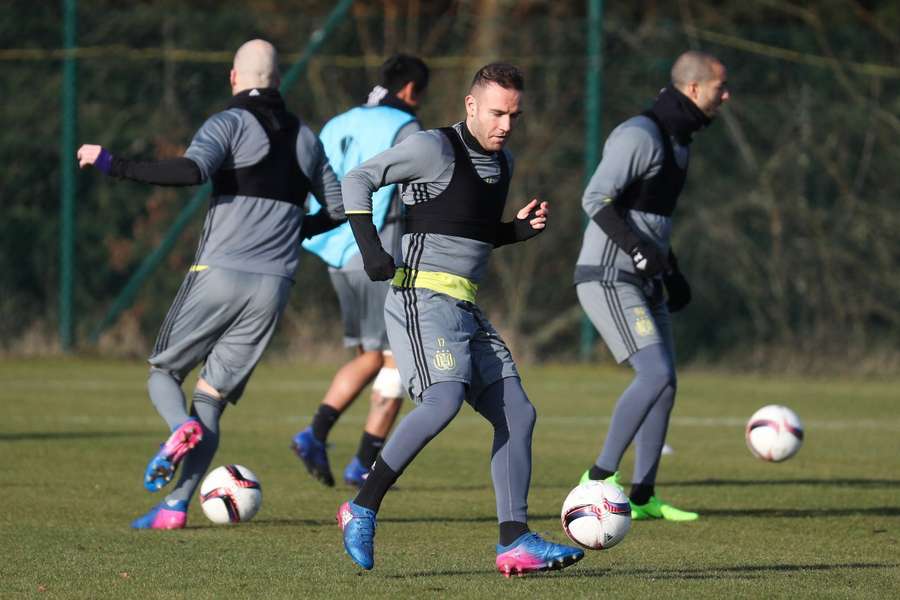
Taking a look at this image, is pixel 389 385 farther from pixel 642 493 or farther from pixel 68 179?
pixel 68 179

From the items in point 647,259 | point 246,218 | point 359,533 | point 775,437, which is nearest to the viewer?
point 359,533

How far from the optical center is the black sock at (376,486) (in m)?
6.13

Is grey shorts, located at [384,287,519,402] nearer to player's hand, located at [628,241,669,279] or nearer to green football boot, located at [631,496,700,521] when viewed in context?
player's hand, located at [628,241,669,279]

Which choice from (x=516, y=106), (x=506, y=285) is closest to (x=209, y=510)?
(x=516, y=106)

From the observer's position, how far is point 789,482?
9.77m

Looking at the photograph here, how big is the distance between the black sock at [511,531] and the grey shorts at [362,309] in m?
3.46

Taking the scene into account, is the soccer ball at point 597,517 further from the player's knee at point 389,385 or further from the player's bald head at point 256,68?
the player's knee at point 389,385

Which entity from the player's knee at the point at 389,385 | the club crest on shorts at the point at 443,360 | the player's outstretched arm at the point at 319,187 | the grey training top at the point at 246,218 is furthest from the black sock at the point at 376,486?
the player's knee at the point at 389,385

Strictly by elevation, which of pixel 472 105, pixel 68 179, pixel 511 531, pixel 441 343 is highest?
pixel 472 105

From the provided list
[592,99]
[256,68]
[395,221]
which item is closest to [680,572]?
[256,68]

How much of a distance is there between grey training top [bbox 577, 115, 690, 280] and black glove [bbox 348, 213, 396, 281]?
6.76 ft

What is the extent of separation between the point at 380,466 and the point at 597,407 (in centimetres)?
811

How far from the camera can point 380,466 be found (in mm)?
6211

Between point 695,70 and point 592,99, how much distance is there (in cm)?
1009
